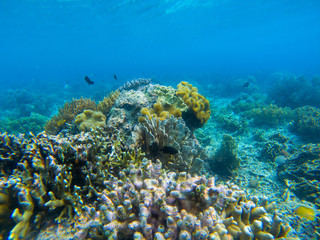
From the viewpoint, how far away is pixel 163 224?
1.92 m

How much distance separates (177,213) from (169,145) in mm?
1703

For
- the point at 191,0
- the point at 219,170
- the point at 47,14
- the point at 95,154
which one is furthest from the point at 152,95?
the point at 47,14

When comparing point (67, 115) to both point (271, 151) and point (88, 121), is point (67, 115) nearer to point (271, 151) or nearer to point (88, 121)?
point (88, 121)

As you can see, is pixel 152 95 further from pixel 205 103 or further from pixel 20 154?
pixel 20 154

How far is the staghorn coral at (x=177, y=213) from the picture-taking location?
178 cm

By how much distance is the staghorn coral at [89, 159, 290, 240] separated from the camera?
1.78m

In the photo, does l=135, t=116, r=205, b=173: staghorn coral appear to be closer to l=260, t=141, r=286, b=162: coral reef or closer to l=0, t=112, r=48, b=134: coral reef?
l=260, t=141, r=286, b=162: coral reef

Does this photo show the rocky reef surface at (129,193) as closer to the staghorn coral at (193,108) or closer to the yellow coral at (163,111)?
the yellow coral at (163,111)

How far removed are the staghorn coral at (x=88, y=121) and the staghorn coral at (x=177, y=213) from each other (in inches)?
121

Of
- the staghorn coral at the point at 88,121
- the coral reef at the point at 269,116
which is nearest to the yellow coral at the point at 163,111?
the staghorn coral at the point at 88,121

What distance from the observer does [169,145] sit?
3.50 m

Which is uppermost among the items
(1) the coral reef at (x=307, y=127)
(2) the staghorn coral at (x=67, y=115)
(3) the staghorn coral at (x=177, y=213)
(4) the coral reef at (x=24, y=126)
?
(4) the coral reef at (x=24, y=126)

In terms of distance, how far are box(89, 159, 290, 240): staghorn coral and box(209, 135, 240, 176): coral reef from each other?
3.63 metres

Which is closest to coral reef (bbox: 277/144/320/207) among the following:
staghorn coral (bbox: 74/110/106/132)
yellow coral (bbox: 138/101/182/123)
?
yellow coral (bbox: 138/101/182/123)
